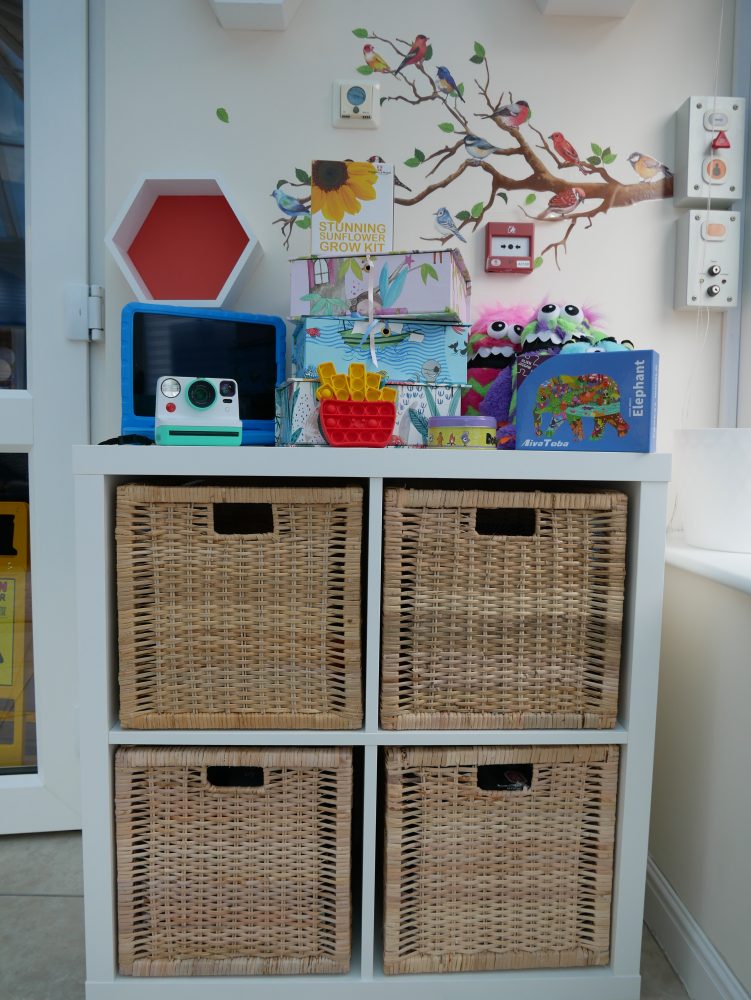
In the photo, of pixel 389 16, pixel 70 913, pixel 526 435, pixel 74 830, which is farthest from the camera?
pixel 74 830

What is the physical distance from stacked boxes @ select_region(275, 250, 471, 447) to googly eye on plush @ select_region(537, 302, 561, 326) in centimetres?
18

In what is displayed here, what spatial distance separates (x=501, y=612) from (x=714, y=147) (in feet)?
3.28

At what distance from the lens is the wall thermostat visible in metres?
1.32

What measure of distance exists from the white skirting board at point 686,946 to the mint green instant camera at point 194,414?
3.23ft

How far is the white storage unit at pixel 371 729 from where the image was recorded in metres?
0.93

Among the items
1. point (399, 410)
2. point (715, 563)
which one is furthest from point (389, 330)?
point (715, 563)

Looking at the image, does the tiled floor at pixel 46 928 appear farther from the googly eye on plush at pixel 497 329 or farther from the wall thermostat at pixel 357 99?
the wall thermostat at pixel 357 99

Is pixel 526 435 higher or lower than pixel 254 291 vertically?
lower

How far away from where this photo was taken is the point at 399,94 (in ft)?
4.39

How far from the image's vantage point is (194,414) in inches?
38.4

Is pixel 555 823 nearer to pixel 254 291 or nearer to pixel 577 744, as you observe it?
pixel 577 744

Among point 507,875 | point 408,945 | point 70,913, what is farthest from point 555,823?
point 70,913

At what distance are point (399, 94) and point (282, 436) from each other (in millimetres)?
720

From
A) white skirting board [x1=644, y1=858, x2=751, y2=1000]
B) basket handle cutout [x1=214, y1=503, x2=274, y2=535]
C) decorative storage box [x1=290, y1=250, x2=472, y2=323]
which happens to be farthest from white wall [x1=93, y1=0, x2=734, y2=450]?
white skirting board [x1=644, y1=858, x2=751, y2=1000]
